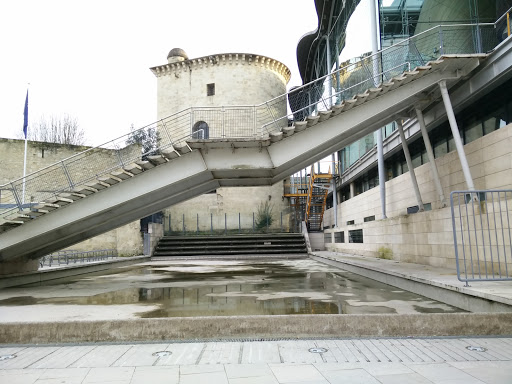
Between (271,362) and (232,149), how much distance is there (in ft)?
26.0

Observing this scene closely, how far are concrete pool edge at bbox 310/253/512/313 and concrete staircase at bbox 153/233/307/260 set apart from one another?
12421 mm

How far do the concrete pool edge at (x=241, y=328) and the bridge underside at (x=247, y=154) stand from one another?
20.0 ft

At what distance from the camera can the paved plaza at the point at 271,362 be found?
369 cm

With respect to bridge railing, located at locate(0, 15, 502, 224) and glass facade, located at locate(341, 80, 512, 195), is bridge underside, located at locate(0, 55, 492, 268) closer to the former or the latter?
bridge railing, located at locate(0, 15, 502, 224)

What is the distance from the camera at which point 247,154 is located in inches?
456

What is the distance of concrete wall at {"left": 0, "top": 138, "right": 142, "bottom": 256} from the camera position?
22.8 metres

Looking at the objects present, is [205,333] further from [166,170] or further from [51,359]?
[166,170]

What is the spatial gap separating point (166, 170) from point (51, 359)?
7241 mm

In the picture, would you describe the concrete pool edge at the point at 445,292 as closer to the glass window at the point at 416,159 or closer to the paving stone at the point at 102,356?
the paving stone at the point at 102,356

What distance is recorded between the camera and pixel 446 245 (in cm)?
1028

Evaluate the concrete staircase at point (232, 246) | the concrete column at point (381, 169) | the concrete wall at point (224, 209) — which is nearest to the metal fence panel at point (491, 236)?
the concrete column at point (381, 169)

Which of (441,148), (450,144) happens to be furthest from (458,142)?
(441,148)

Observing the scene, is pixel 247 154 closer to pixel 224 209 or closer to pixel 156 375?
pixel 156 375

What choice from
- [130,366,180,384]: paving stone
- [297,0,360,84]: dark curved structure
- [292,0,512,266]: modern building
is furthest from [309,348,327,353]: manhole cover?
[297,0,360,84]: dark curved structure
